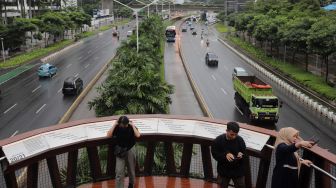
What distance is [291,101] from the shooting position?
39.1 metres

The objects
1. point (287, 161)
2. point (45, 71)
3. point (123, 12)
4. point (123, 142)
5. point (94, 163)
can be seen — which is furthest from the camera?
point (123, 12)

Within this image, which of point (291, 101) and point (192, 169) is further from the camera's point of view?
point (291, 101)

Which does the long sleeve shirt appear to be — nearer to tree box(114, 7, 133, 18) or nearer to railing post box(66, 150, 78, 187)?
railing post box(66, 150, 78, 187)

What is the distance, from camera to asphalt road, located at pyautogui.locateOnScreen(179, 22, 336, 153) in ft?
100.0

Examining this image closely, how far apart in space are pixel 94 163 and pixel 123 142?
50.8 inches

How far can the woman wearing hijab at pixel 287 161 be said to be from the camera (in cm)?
660

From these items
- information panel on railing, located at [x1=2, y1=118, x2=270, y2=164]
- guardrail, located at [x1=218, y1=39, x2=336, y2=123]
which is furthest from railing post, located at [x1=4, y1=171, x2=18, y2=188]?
guardrail, located at [x1=218, y1=39, x2=336, y2=123]

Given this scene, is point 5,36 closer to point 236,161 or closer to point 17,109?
point 17,109

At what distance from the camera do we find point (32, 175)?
27.1ft

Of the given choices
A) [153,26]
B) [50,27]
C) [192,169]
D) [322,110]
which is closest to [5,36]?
[50,27]

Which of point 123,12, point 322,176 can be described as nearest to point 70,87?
point 322,176

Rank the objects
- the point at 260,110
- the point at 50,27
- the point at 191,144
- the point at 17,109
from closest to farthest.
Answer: the point at 191,144, the point at 260,110, the point at 17,109, the point at 50,27

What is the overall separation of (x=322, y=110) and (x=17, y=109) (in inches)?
977

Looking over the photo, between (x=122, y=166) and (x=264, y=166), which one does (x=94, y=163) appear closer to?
(x=122, y=166)
